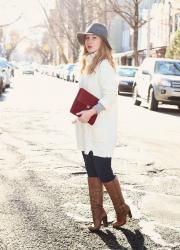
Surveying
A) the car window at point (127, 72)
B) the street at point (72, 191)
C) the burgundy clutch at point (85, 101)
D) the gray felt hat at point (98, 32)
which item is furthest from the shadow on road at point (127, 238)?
the car window at point (127, 72)

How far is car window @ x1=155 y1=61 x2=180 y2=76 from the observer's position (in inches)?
791

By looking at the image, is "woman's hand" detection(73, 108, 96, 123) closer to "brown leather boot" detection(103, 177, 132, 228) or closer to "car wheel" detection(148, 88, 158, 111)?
"brown leather boot" detection(103, 177, 132, 228)

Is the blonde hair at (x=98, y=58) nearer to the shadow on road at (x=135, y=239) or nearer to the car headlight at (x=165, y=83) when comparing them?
the shadow on road at (x=135, y=239)

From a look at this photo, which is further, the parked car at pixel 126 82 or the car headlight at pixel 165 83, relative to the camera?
the parked car at pixel 126 82

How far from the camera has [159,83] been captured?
757 inches

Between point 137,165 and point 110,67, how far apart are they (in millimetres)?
3684

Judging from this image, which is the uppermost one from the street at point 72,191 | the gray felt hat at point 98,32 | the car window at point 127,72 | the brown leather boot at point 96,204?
the gray felt hat at point 98,32

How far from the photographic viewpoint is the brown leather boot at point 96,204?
502 cm

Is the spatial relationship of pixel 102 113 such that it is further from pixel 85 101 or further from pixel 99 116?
pixel 85 101

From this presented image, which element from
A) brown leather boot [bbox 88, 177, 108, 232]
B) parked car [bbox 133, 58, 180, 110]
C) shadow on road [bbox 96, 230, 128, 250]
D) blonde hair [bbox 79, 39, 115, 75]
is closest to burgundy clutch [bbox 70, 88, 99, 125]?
blonde hair [bbox 79, 39, 115, 75]

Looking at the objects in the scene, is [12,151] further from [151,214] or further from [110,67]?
[110,67]

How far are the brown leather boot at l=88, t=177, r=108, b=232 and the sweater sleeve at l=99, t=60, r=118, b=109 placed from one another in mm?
696

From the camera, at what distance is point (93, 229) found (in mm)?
5004

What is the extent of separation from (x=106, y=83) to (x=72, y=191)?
1.98 meters
